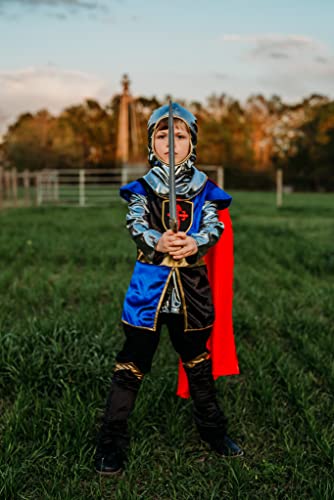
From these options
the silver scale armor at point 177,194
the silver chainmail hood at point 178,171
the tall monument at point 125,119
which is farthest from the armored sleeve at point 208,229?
the tall monument at point 125,119

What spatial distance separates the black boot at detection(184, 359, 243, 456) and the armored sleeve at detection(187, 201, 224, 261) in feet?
2.04

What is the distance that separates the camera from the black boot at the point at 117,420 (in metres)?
2.67

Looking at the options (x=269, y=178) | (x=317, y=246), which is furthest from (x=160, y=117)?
(x=269, y=178)

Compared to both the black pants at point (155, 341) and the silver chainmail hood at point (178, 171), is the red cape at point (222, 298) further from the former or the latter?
the silver chainmail hood at point (178, 171)

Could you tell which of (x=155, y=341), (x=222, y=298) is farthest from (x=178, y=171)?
(x=155, y=341)

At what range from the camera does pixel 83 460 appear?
264 centimetres

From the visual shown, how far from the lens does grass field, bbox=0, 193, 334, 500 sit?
2547mm

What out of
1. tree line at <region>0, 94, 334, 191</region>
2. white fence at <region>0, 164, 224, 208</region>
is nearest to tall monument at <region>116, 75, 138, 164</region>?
white fence at <region>0, 164, 224, 208</region>

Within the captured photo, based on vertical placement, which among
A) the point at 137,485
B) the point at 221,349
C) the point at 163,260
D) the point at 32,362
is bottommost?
the point at 137,485

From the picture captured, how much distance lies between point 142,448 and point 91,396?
0.53 m

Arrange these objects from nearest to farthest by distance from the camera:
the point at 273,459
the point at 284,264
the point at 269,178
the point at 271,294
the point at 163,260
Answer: the point at 163,260 < the point at 273,459 < the point at 271,294 < the point at 284,264 < the point at 269,178

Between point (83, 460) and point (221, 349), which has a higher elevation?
point (221, 349)

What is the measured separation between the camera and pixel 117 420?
8.80 feet

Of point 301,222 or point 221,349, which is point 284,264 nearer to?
point 221,349
